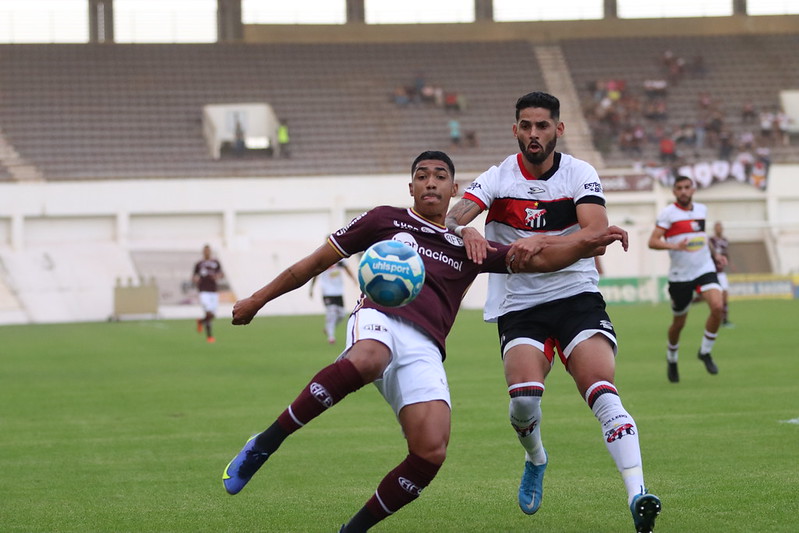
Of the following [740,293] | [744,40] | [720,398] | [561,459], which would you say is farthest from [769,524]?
[744,40]

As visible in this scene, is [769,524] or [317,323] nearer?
[769,524]

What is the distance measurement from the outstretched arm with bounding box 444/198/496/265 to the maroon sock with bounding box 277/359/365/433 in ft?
3.02

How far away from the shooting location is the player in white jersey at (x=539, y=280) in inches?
257

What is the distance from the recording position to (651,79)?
1854 inches

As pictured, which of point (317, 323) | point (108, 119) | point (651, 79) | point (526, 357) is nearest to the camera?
point (526, 357)

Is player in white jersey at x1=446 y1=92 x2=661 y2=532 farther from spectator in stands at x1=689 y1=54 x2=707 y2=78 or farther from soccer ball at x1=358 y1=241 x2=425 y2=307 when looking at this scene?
spectator in stands at x1=689 y1=54 x2=707 y2=78

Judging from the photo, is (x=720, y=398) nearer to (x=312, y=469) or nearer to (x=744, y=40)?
(x=312, y=469)

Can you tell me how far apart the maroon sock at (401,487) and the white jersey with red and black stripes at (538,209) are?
5.22 ft

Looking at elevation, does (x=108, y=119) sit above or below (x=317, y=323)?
above

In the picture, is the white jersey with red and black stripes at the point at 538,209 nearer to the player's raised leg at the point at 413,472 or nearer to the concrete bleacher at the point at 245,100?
the player's raised leg at the point at 413,472

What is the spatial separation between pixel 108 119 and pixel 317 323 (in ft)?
54.2

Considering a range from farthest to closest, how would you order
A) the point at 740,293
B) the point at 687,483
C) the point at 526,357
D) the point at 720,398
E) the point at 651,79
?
the point at 651,79 → the point at 740,293 → the point at 720,398 → the point at 687,483 → the point at 526,357

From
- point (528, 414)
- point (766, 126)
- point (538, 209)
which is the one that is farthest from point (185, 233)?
point (528, 414)

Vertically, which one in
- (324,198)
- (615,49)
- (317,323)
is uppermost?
(615,49)
